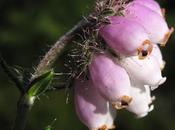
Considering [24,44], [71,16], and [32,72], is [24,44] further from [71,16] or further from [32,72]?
[32,72]

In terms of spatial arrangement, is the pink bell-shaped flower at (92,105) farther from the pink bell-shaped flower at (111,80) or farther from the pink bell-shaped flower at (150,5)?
the pink bell-shaped flower at (150,5)

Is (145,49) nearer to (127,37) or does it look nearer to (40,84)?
(127,37)

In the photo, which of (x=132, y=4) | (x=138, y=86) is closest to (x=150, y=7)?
(x=132, y=4)

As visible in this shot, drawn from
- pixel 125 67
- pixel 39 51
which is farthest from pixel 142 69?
pixel 39 51

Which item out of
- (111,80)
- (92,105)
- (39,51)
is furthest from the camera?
(39,51)

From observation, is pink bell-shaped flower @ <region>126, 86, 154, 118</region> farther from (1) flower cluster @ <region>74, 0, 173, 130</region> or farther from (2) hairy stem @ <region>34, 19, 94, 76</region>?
(2) hairy stem @ <region>34, 19, 94, 76</region>

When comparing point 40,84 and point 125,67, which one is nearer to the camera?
point 125,67

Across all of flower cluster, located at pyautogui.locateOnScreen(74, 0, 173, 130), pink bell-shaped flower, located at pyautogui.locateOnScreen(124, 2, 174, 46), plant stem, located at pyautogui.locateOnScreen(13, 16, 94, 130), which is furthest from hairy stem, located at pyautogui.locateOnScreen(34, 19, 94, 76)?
pink bell-shaped flower, located at pyautogui.locateOnScreen(124, 2, 174, 46)
